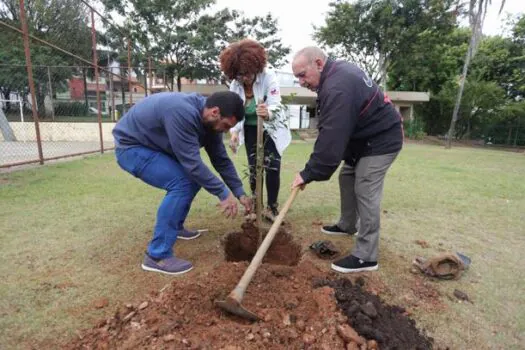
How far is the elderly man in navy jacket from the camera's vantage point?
251 centimetres

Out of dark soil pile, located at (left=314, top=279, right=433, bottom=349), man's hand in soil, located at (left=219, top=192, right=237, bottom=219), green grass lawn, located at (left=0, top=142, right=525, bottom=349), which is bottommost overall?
green grass lawn, located at (left=0, top=142, right=525, bottom=349)

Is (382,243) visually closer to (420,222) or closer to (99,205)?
(420,222)

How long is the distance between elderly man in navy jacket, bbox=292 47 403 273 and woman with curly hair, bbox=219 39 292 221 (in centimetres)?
51

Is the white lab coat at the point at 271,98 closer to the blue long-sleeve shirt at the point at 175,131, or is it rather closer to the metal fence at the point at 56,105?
the blue long-sleeve shirt at the point at 175,131

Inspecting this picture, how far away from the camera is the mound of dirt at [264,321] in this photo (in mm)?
1857

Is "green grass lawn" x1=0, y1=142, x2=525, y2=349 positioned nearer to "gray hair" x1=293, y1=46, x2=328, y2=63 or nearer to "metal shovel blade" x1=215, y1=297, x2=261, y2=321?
"metal shovel blade" x1=215, y1=297, x2=261, y2=321

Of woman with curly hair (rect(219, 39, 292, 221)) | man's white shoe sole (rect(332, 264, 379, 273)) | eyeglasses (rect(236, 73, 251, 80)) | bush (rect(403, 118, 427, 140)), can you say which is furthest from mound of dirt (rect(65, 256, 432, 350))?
bush (rect(403, 118, 427, 140))

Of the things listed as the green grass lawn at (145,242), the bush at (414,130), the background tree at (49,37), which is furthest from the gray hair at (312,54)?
the bush at (414,130)

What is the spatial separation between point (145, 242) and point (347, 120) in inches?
81.4

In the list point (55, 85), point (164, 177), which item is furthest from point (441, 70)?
point (164, 177)

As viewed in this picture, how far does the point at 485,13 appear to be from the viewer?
652 inches

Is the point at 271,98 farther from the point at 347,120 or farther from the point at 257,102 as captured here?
the point at 347,120

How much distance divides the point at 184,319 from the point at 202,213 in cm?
242

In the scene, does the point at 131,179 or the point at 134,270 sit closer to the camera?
the point at 134,270
